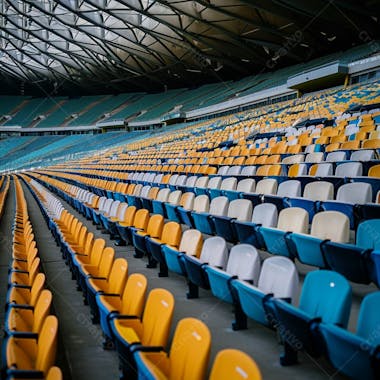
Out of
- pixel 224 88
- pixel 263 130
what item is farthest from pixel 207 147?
pixel 224 88

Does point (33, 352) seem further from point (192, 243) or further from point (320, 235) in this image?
point (320, 235)

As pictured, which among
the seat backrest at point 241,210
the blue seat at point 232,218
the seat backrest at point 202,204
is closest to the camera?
the blue seat at point 232,218

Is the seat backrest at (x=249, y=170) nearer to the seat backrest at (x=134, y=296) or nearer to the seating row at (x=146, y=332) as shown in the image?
the seating row at (x=146, y=332)

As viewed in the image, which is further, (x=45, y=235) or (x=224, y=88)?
(x=224, y=88)

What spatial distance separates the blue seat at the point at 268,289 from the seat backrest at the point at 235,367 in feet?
2.57

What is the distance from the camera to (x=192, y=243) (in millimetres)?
3979

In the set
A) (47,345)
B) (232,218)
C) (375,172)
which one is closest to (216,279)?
(47,345)

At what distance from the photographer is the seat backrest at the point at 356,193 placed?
13.4 feet

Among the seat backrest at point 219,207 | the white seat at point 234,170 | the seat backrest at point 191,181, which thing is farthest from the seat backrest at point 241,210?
the seat backrest at point 191,181

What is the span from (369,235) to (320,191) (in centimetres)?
164

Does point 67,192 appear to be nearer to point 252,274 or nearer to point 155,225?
Result: point 155,225

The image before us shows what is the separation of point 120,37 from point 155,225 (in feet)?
92.0

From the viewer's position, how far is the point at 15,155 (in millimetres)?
39688

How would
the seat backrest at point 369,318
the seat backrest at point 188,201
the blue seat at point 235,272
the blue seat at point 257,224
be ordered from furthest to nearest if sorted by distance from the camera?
1. the seat backrest at point 188,201
2. the blue seat at point 257,224
3. the blue seat at point 235,272
4. the seat backrest at point 369,318
